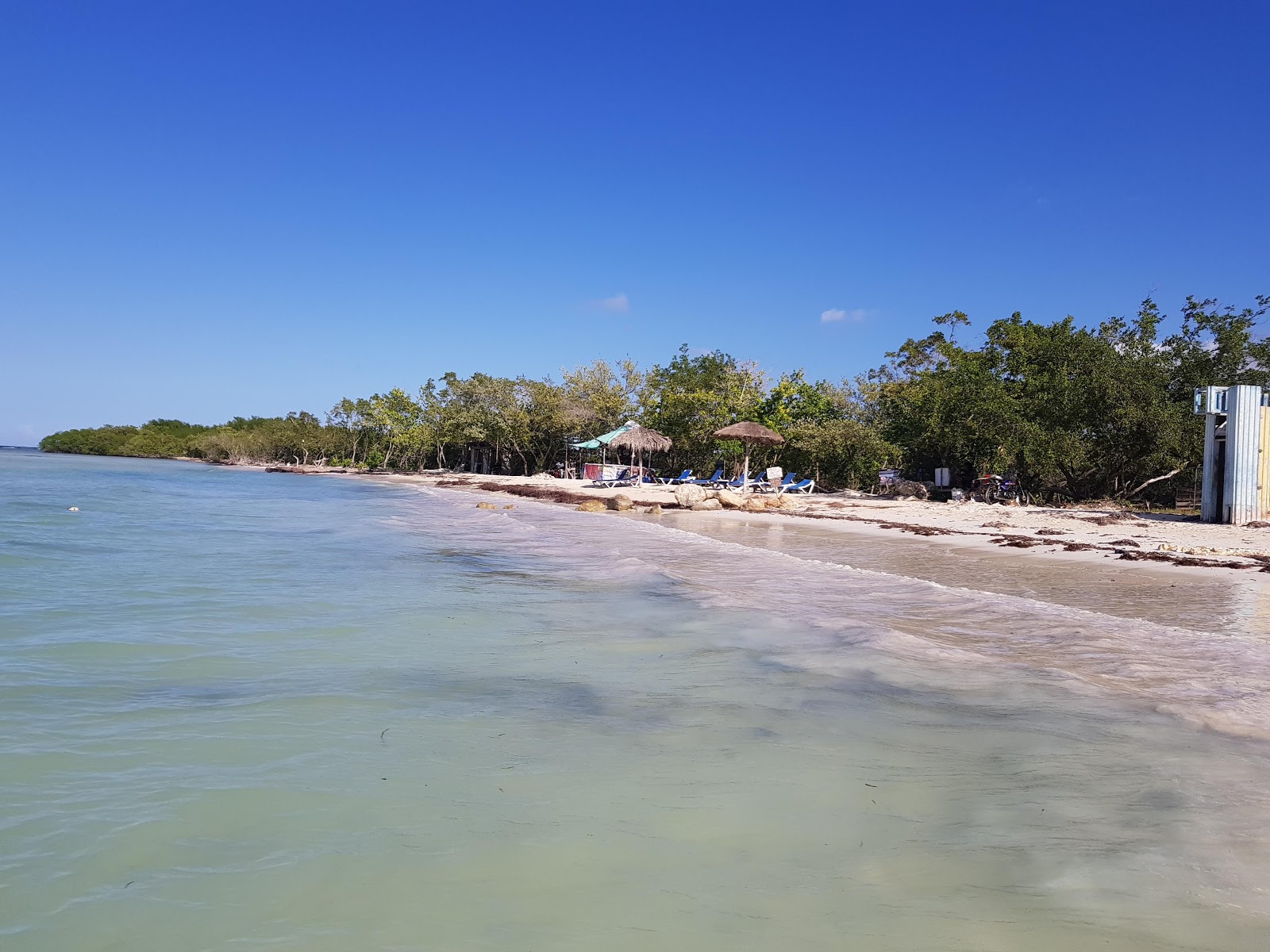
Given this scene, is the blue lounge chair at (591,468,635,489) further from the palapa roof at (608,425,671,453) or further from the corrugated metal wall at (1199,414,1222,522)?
the corrugated metal wall at (1199,414,1222,522)

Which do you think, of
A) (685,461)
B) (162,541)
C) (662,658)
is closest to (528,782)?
(662,658)

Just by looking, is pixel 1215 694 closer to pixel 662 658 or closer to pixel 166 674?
pixel 662 658

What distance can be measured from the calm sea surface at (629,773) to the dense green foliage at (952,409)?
1375 centimetres

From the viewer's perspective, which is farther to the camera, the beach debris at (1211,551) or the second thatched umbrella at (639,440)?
the second thatched umbrella at (639,440)

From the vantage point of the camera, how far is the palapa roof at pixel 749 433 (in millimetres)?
26297

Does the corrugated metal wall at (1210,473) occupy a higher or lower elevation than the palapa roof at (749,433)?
lower

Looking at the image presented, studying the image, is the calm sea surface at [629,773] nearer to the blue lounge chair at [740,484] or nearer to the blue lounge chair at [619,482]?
the blue lounge chair at [740,484]

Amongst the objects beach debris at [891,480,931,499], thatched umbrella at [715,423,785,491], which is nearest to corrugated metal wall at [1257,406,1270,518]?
beach debris at [891,480,931,499]

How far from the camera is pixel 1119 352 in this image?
22.0 metres

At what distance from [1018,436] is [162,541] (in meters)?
20.3

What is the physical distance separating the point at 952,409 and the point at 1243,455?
798 centimetres

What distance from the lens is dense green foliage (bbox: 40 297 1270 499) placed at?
20.2 metres

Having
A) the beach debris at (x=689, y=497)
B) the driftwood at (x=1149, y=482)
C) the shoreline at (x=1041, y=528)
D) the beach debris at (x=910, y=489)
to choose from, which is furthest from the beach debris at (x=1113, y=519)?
the beach debris at (x=689, y=497)

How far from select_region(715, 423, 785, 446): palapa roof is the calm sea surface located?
1828 centimetres
